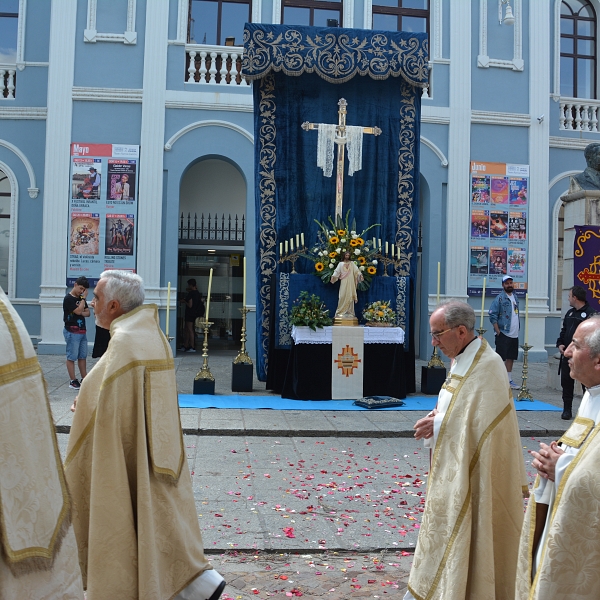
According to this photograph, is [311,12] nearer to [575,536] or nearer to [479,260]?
[479,260]

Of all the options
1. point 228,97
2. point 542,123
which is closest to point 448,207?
point 542,123

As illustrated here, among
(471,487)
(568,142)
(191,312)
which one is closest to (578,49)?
(568,142)

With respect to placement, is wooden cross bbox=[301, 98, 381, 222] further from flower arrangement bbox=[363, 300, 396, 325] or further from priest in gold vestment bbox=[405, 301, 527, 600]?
priest in gold vestment bbox=[405, 301, 527, 600]

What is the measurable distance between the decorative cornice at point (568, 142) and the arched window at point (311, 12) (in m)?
5.40

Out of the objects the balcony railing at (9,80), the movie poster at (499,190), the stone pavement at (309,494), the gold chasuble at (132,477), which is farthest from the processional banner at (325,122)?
the gold chasuble at (132,477)

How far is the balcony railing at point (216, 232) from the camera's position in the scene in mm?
15977

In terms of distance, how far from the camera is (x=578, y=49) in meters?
16.5

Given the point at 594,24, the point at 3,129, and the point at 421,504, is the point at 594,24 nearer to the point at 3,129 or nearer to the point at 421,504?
the point at 3,129

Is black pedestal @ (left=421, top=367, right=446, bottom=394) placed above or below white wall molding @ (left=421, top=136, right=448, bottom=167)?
below

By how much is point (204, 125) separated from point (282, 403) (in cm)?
742

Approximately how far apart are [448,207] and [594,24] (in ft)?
19.9

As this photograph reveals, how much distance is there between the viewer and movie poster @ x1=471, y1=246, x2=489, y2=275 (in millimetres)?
14984

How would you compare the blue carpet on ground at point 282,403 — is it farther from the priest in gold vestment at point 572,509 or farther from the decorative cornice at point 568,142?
the decorative cornice at point 568,142

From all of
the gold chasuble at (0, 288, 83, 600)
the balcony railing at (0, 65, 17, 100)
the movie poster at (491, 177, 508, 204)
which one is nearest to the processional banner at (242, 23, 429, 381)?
the movie poster at (491, 177, 508, 204)
